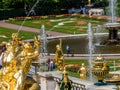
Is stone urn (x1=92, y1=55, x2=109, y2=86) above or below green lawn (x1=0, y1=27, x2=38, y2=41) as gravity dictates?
above

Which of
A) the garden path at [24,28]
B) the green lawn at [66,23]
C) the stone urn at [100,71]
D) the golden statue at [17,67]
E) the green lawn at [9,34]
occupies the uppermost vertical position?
the golden statue at [17,67]

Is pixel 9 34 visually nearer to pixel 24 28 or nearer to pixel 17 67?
pixel 24 28

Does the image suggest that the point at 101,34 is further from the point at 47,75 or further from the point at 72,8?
the point at 47,75

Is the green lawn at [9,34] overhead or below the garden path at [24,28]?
overhead

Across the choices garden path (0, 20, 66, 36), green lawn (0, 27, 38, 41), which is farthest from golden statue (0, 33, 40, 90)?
garden path (0, 20, 66, 36)

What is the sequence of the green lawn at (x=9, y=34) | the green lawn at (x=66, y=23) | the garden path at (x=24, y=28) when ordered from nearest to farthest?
1. the green lawn at (x=9, y=34)
2. the garden path at (x=24, y=28)
3. the green lawn at (x=66, y=23)

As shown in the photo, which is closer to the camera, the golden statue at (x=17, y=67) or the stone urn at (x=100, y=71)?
the golden statue at (x=17, y=67)

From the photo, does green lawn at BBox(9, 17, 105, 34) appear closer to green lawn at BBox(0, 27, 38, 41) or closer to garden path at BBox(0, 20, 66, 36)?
garden path at BBox(0, 20, 66, 36)

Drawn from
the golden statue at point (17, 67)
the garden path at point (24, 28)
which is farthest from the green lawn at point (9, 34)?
the golden statue at point (17, 67)

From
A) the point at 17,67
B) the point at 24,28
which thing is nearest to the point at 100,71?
the point at 17,67

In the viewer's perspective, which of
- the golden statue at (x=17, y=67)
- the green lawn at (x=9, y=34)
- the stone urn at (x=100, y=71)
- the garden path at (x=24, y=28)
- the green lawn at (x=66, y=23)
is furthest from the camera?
the green lawn at (x=66, y=23)

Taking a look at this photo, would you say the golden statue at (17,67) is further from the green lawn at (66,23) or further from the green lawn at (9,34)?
the green lawn at (66,23)

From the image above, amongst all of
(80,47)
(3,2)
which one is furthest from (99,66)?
(3,2)

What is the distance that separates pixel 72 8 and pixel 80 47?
41547 mm
